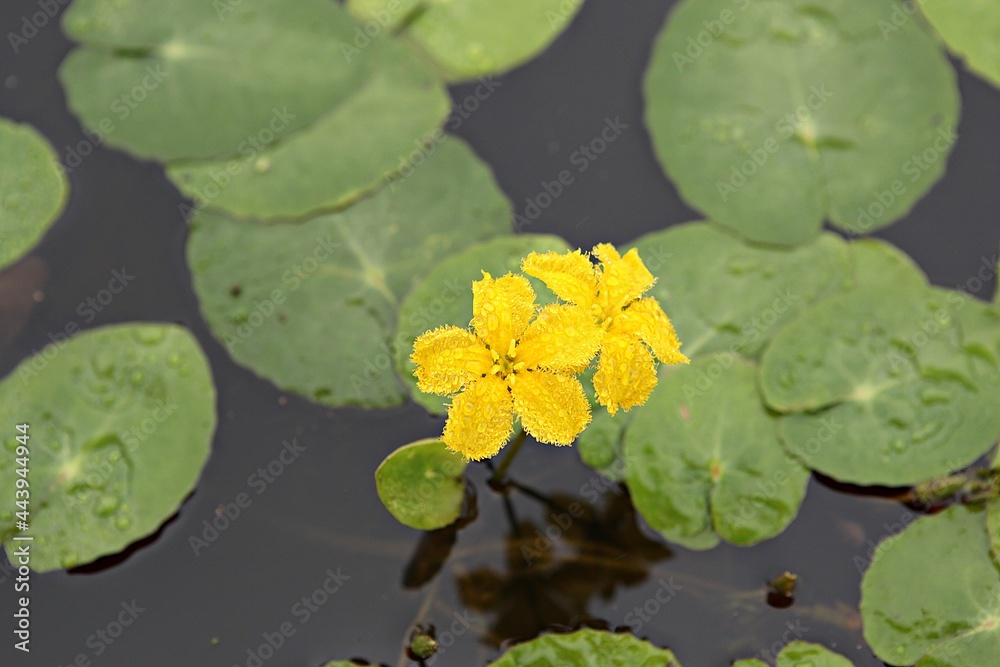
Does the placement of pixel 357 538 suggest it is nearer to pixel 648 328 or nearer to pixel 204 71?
pixel 648 328

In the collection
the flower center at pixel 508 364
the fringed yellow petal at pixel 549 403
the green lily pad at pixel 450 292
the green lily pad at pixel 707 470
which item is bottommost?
the green lily pad at pixel 707 470

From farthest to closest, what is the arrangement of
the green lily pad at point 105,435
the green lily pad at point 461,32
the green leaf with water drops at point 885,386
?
1. the green lily pad at point 461,32
2. the green leaf with water drops at point 885,386
3. the green lily pad at point 105,435

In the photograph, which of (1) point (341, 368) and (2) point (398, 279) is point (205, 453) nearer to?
(1) point (341, 368)

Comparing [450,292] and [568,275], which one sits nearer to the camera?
[568,275]

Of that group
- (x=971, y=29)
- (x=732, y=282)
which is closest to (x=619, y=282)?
(x=732, y=282)

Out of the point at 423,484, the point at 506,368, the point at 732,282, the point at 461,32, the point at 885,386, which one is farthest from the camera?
the point at 461,32

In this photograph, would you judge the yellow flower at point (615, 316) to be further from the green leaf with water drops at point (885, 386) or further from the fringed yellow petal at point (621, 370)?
the green leaf with water drops at point (885, 386)

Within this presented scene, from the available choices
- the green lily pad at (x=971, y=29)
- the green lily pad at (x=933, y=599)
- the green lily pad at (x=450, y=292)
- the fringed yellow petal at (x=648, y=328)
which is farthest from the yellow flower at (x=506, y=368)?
the green lily pad at (x=971, y=29)
